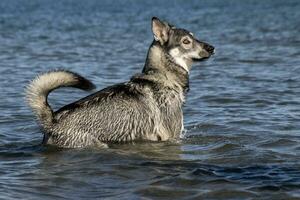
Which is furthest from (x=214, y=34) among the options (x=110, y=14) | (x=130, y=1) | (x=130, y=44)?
(x=130, y=1)

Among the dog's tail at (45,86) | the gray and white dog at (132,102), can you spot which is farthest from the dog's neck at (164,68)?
the dog's tail at (45,86)

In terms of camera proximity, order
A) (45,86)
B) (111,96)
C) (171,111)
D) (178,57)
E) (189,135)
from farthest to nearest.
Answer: (189,135), (178,57), (171,111), (111,96), (45,86)

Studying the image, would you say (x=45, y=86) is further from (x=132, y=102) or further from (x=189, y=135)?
(x=189, y=135)

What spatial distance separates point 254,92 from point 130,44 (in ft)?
34.2

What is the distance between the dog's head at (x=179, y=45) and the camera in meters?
9.38

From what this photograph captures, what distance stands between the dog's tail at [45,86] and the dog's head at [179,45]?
4.77ft

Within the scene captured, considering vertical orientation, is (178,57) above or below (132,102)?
above

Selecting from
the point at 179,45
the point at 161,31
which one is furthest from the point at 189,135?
the point at 161,31

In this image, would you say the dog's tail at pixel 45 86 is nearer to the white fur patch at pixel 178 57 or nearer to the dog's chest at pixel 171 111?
the dog's chest at pixel 171 111

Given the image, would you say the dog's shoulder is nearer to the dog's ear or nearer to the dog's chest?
the dog's chest

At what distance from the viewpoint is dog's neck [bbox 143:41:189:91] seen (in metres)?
9.27

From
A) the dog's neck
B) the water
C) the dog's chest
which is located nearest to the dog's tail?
the water

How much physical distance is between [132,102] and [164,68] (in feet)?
2.54

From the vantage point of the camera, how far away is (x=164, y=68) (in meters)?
9.30
